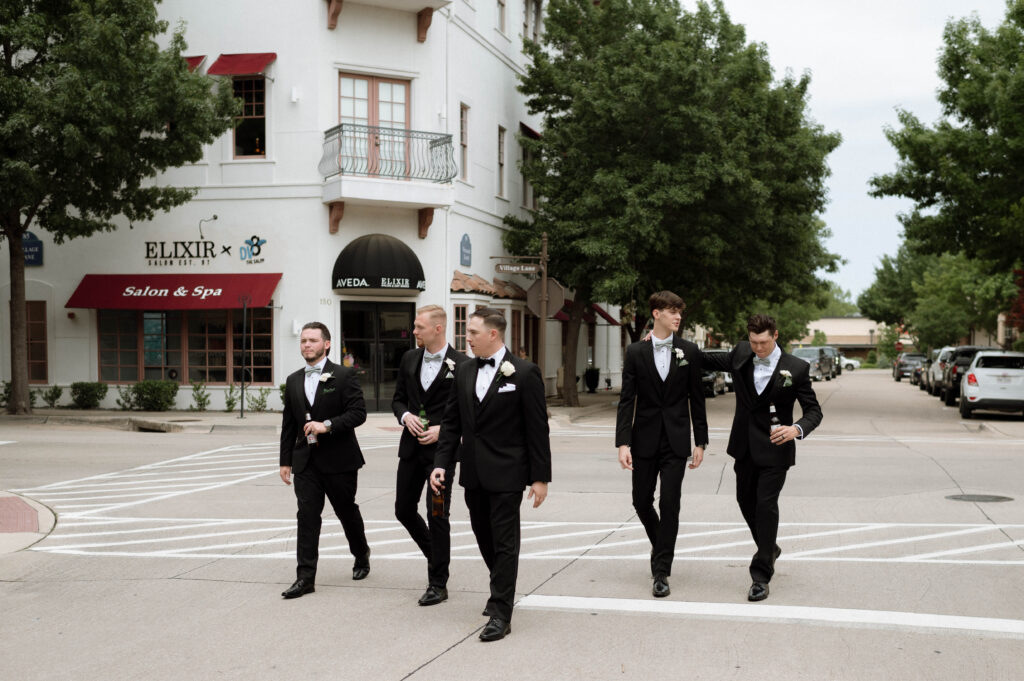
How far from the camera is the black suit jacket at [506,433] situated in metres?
6.16

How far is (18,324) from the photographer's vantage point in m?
22.7

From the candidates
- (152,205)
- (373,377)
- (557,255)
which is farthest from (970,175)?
(152,205)

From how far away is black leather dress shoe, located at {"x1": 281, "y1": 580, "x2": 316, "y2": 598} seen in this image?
271 inches

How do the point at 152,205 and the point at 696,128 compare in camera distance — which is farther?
the point at 696,128

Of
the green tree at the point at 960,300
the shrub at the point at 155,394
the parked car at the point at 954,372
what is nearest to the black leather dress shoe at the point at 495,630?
the shrub at the point at 155,394

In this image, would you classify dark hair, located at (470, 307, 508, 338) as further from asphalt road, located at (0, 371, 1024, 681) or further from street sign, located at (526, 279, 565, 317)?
street sign, located at (526, 279, 565, 317)

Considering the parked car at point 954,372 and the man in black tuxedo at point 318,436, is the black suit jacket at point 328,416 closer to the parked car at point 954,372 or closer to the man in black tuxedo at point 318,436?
the man in black tuxedo at point 318,436

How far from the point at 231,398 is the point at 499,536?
19657mm

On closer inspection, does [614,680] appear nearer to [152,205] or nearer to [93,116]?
[93,116]

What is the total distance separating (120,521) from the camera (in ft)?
33.9

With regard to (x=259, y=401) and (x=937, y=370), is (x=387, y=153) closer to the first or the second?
(x=259, y=401)

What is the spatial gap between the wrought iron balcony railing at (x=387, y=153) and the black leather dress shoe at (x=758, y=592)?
723 inches

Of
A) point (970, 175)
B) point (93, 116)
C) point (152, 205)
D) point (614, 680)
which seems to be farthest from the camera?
point (970, 175)

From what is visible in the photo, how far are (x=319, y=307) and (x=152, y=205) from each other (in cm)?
413
